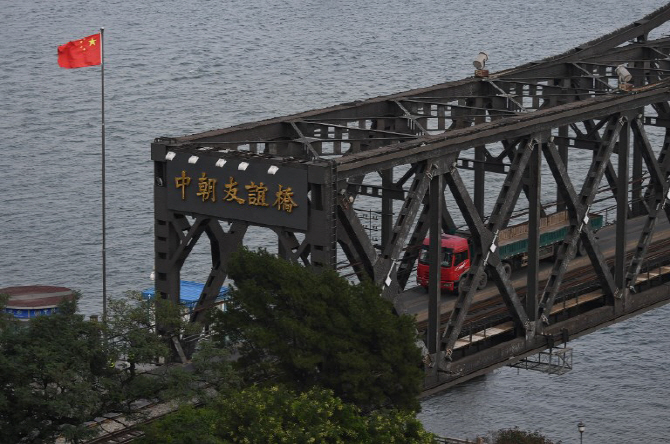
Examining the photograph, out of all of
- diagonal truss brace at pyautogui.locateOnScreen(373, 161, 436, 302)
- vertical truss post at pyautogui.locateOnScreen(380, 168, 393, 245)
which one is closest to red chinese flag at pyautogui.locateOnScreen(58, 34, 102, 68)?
vertical truss post at pyautogui.locateOnScreen(380, 168, 393, 245)

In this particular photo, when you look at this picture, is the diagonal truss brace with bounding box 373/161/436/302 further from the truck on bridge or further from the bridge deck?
the truck on bridge

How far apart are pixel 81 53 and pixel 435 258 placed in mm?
24222

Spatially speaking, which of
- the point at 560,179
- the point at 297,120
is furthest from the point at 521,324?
the point at 297,120

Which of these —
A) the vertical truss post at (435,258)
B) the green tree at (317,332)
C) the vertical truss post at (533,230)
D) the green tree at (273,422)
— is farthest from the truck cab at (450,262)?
the green tree at (273,422)

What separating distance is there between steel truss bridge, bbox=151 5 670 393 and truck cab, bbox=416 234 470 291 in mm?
818

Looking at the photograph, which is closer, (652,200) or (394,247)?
(394,247)

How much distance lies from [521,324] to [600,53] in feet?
88.9

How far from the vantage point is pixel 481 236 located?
60000mm

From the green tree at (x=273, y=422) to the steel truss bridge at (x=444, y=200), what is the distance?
7.47 m

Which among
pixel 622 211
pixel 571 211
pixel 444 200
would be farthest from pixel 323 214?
pixel 622 211

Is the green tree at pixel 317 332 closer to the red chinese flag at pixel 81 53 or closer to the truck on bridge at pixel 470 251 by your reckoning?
the truck on bridge at pixel 470 251

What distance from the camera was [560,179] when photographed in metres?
64.1

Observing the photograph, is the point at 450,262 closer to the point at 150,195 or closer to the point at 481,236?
the point at 481,236

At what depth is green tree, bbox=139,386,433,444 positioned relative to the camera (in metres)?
46.1
